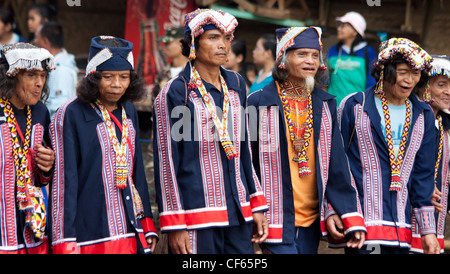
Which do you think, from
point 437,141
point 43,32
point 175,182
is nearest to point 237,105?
point 175,182

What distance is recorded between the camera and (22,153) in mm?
4363

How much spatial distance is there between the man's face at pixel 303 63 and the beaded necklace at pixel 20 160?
6.04 ft

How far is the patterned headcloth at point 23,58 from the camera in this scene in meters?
4.36

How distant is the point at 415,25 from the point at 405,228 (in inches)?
183

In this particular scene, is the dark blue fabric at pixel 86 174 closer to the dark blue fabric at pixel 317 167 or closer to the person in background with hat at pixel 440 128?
the dark blue fabric at pixel 317 167

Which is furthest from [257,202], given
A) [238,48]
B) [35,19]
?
[35,19]

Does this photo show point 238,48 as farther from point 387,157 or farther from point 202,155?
point 202,155

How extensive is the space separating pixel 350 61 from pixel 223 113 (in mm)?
3621

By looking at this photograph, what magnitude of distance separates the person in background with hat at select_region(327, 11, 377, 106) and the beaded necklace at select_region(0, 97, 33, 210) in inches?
165

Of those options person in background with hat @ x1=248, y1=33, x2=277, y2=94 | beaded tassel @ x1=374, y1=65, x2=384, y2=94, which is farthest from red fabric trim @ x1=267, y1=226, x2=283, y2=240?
person in background with hat @ x1=248, y1=33, x2=277, y2=94

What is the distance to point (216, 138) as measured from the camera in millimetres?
4562

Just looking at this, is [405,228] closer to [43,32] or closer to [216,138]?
[216,138]

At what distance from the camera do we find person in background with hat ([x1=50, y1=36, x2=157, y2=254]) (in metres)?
4.36

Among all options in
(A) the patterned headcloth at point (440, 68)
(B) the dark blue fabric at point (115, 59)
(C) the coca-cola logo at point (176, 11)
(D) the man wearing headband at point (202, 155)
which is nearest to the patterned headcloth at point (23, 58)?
(B) the dark blue fabric at point (115, 59)
